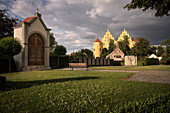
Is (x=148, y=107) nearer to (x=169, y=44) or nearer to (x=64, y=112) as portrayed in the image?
(x=64, y=112)

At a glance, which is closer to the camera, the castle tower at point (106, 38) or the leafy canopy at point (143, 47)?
the leafy canopy at point (143, 47)

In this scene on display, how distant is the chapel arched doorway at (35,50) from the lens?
17.3 m

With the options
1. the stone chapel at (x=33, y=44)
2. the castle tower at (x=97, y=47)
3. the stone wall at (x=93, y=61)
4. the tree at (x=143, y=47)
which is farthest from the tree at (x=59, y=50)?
the tree at (x=143, y=47)

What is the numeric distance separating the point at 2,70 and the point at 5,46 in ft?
9.48

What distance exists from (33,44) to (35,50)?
923 millimetres

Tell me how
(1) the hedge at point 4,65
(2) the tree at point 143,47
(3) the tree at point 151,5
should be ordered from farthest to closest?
(2) the tree at point 143,47 < (1) the hedge at point 4,65 < (3) the tree at point 151,5

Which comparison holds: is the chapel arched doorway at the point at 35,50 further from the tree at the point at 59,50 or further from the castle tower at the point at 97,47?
the castle tower at the point at 97,47

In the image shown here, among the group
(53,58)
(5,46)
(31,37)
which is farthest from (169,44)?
(5,46)

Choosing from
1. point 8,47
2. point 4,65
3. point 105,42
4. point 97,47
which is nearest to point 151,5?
point 8,47

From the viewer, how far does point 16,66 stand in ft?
54.7

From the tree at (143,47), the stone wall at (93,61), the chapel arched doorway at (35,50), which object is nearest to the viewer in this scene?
the chapel arched doorway at (35,50)

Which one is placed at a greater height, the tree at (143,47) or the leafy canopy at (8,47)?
the tree at (143,47)

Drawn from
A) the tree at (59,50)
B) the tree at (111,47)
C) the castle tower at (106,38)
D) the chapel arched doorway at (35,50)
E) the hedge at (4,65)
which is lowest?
the hedge at (4,65)

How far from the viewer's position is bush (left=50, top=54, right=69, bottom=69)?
70.6 ft
